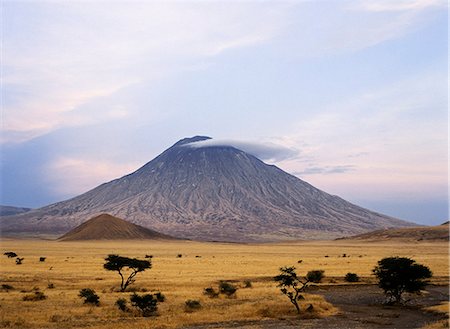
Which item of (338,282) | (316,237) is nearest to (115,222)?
(316,237)

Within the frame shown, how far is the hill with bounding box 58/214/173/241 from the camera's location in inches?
6127

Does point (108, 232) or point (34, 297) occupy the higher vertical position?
point (108, 232)

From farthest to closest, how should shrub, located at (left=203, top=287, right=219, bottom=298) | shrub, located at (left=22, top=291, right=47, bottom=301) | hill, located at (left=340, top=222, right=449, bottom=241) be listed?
hill, located at (left=340, top=222, right=449, bottom=241) < shrub, located at (left=203, top=287, right=219, bottom=298) < shrub, located at (left=22, top=291, right=47, bottom=301)

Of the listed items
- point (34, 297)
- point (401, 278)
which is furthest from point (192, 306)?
point (401, 278)

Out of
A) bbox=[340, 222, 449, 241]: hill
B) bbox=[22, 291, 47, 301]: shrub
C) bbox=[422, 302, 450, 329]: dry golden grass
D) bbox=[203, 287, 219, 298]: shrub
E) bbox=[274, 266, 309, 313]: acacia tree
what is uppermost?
bbox=[340, 222, 449, 241]: hill

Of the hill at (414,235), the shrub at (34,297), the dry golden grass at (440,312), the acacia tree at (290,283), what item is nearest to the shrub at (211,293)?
the acacia tree at (290,283)

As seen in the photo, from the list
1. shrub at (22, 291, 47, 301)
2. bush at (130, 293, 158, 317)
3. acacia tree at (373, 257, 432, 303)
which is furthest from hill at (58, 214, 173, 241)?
bush at (130, 293, 158, 317)

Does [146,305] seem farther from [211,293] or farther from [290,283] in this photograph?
[290,283]

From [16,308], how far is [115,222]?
472 ft

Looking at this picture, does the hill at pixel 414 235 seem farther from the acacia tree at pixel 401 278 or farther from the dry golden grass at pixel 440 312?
the dry golden grass at pixel 440 312

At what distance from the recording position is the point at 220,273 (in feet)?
163

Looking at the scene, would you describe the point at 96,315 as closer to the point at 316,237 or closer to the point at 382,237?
the point at 382,237

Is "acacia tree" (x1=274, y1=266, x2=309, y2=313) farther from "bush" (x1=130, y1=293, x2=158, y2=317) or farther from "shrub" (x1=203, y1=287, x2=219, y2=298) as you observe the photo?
"bush" (x1=130, y1=293, x2=158, y2=317)

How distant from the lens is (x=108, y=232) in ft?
521
